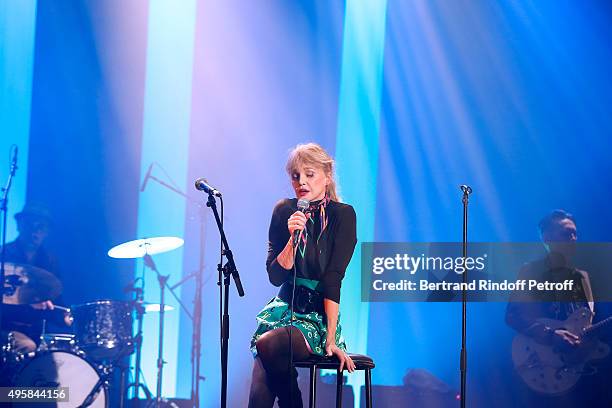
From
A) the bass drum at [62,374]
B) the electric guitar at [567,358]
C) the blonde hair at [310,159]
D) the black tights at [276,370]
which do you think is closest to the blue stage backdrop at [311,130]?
the electric guitar at [567,358]

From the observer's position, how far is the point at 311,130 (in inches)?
226

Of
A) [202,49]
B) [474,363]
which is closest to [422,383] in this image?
[474,363]

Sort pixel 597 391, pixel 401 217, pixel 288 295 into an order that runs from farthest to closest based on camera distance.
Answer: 1. pixel 401 217
2. pixel 597 391
3. pixel 288 295

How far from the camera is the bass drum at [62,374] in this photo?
535 cm

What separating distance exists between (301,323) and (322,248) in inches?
16.0

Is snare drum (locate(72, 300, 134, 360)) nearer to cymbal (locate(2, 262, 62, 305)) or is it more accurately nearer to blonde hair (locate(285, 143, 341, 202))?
cymbal (locate(2, 262, 62, 305))

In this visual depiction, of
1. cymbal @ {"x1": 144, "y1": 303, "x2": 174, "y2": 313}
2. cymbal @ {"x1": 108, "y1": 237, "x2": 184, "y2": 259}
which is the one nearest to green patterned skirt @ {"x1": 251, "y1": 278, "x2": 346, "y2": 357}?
cymbal @ {"x1": 108, "y1": 237, "x2": 184, "y2": 259}

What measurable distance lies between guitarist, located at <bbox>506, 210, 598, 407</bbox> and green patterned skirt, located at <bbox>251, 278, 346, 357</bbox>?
2264 mm

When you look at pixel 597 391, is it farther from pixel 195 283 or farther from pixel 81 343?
pixel 81 343

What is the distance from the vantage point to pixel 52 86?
229 inches

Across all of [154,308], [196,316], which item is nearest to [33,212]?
[154,308]

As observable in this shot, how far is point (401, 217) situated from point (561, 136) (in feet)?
4.37

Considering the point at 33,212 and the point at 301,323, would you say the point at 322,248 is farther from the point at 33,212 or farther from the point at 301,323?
the point at 33,212

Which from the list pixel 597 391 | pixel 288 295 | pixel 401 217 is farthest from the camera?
pixel 401 217
